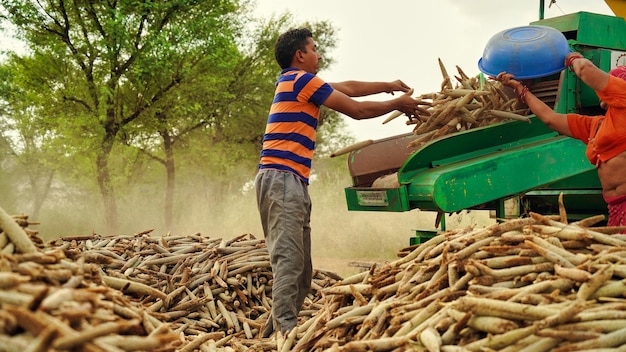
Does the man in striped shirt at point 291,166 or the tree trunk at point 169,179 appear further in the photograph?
the tree trunk at point 169,179

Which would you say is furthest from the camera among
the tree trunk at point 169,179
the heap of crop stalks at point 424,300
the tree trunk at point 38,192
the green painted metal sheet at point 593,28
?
the tree trunk at point 38,192

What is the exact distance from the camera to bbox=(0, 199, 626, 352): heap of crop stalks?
2.48m

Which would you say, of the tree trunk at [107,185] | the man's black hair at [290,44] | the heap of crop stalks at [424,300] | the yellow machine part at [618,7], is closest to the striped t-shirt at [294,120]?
the man's black hair at [290,44]

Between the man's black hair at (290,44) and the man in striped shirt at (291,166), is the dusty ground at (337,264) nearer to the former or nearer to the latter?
the man in striped shirt at (291,166)

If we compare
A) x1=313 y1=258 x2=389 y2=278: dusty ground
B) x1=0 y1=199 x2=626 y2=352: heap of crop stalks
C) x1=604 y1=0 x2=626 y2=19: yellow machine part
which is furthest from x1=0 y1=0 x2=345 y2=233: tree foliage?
x1=0 y1=199 x2=626 y2=352: heap of crop stalks

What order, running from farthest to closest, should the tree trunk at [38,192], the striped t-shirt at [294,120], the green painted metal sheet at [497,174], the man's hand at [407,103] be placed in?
1. the tree trunk at [38,192]
2. the green painted metal sheet at [497,174]
3. the man's hand at [407,103]
4. the striped t-shirt at [294,120]

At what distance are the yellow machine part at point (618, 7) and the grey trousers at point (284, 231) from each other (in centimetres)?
578

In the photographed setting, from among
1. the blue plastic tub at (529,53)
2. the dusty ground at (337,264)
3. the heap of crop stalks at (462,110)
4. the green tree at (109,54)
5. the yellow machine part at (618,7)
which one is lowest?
the dusty ground at (337,264)

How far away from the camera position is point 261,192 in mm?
6004

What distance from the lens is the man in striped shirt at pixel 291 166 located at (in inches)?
232

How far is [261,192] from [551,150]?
298cm

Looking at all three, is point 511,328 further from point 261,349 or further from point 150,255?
point 150,255

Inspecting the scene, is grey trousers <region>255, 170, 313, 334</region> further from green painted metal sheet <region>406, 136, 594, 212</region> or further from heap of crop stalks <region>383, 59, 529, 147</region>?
heap of crop stalks <region>383, 59, 529, 147</region>

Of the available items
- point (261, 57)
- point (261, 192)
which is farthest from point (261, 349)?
point (261, 57)
